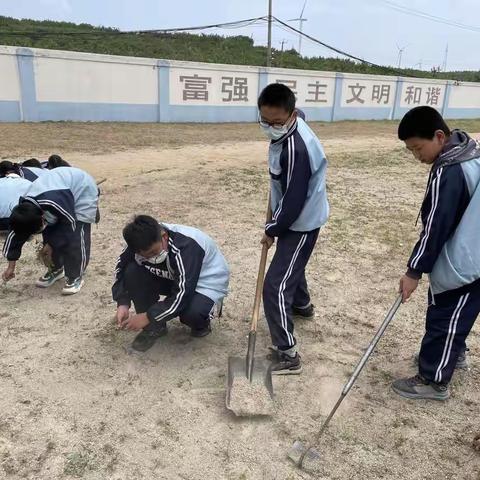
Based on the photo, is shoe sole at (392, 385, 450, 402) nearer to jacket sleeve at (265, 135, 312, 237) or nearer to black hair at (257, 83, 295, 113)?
jacket sleeve at (265, 135, 312, 237)

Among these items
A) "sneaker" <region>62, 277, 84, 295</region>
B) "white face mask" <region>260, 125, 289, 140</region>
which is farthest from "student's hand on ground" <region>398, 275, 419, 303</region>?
"sneaker" <region>62, 277, 84, 295</region>

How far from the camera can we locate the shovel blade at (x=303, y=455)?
213 centimetres

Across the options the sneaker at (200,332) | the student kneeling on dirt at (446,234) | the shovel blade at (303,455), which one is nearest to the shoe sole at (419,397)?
the student kneeling on dirt at (446,234)

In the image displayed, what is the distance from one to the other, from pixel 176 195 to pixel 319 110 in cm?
1441

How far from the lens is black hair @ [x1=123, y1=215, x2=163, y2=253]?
Result: 246 cm

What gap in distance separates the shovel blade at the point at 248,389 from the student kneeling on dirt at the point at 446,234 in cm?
85

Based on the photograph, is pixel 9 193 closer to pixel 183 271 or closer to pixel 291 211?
pixel 183 271

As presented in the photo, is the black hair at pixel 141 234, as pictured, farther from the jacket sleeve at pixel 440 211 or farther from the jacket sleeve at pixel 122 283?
the jacket sleeve at pixel 440 211

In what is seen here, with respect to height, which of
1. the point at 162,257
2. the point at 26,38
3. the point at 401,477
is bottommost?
the point at 401,477

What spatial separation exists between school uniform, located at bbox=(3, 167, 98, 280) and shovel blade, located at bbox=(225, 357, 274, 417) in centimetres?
153

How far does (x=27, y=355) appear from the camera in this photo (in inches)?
113

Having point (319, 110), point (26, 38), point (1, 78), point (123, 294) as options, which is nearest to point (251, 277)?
point (123, 294)

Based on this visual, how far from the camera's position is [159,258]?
2.65m

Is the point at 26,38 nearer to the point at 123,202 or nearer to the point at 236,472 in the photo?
the point at 123,202
